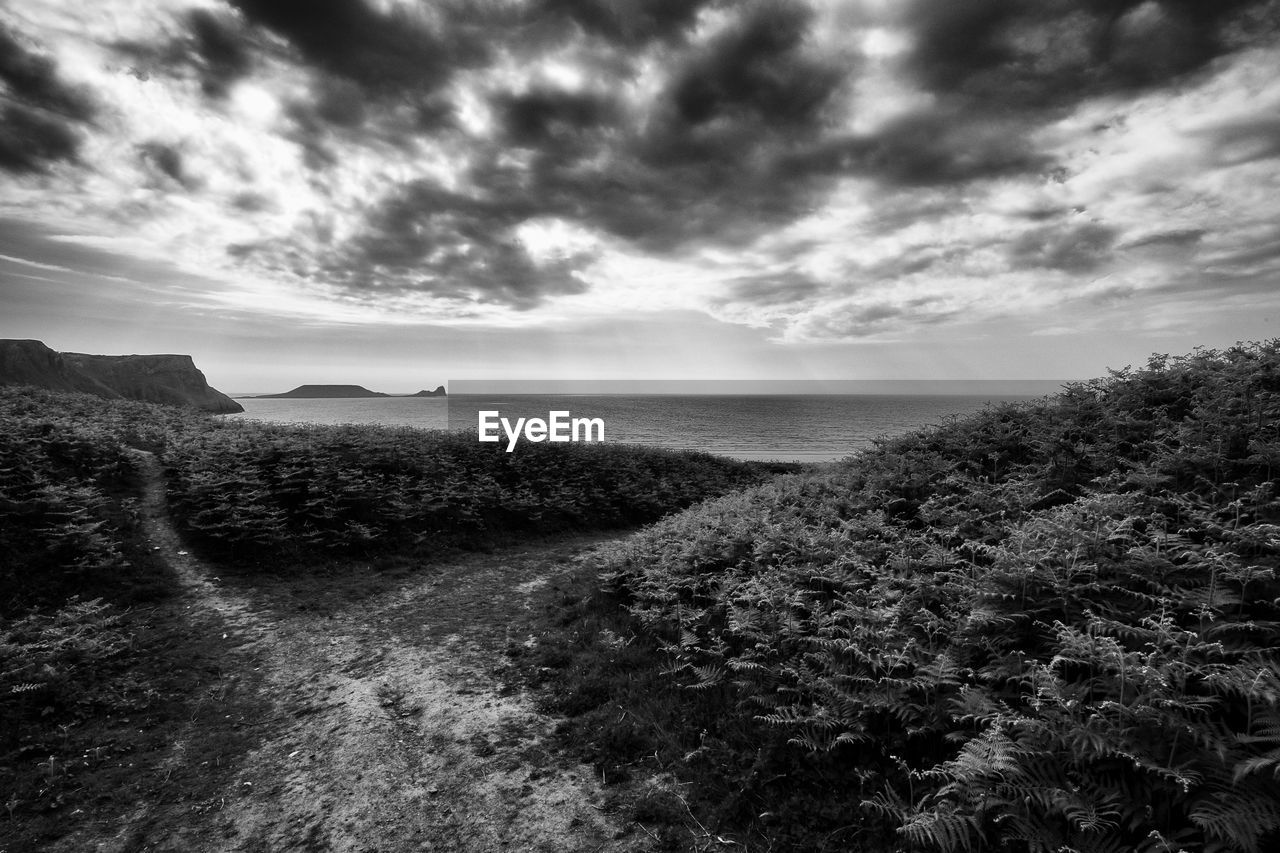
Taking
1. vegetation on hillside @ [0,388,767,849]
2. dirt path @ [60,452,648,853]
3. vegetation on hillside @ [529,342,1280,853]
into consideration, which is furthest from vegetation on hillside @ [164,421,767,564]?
vegetation on hillside @ [529,342,1280,853]

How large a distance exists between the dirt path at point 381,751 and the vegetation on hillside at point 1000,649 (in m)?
0.82

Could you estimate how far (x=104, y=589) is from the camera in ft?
33.2

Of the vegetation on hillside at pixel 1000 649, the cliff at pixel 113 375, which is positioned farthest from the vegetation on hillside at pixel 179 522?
the cliff at pixel 113 375

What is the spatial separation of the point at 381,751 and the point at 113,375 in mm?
160605

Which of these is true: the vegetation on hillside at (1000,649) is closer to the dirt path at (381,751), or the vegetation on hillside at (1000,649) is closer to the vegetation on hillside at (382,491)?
the dirt path at (381,751)

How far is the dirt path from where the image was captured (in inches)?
201

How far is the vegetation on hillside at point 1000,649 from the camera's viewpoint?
358 cm

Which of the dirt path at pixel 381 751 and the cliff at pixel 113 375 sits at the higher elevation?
the cliff at pixel 113 375

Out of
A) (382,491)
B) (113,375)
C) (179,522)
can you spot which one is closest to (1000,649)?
(382,491)

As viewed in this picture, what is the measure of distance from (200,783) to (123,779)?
2.73 feet

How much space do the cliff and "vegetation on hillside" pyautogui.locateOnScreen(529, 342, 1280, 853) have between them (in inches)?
1481

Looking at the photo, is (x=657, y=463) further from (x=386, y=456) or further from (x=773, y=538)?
(x=773, y=538)

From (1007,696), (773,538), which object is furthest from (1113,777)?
(773,538)

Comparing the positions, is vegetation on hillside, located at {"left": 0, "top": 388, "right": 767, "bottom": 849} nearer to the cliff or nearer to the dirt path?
the dirt path
